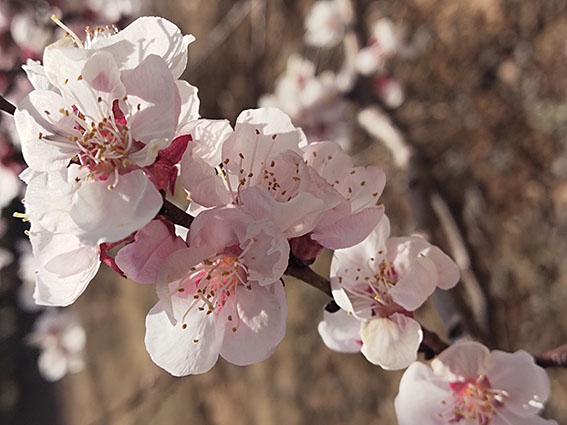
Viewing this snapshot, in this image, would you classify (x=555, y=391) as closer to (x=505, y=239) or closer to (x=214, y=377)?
(x=505, y=239)

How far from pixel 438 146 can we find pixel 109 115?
1686 mm

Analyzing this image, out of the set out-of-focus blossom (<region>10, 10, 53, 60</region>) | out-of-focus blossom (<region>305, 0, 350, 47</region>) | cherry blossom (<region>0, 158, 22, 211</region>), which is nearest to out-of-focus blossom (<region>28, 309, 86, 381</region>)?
cherry blossom (<region>0, 158, 22, 211</region>)

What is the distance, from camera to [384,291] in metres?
0.66

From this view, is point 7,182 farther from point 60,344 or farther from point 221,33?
point 221,33

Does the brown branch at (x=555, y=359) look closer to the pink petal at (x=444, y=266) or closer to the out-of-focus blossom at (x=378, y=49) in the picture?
the pink petal at (x=444, y=266)

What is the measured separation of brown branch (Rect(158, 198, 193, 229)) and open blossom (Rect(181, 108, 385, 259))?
3 cm

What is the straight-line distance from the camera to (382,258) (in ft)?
2.22

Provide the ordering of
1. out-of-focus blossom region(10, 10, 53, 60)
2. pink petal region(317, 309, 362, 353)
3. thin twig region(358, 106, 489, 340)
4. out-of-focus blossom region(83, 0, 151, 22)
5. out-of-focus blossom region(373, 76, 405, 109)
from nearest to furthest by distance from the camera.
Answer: pink petal region(317, 309, 362, 353) < thin twig region(358, 106, 489, 340) < out-of-focus blossom region(10, 10, 53, 60) < out-of-focus blossom region(83, 0, 151, 22) < out-of-focus blossom region(373, 76, 405, 109)

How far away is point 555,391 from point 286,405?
4.24 ft

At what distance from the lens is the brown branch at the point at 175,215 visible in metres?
0.53

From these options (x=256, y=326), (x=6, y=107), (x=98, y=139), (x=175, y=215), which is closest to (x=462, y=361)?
(x=256, y=326)

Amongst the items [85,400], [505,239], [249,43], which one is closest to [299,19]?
[249,43]

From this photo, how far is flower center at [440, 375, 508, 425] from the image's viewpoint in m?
0.66

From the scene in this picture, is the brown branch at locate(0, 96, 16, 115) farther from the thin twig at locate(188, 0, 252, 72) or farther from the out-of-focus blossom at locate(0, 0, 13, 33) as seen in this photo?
the thin twig at locate(188, 0, 252, 72)
